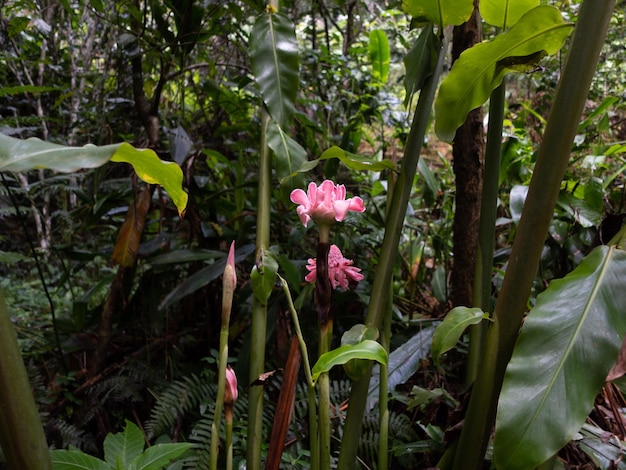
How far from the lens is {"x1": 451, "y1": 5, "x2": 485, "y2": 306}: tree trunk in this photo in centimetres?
112

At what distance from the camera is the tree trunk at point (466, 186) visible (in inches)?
44.2

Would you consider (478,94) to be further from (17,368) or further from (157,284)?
(157,284)

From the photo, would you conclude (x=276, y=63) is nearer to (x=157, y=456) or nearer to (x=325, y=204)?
(x=325, y=204)

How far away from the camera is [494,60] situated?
26.4 inches

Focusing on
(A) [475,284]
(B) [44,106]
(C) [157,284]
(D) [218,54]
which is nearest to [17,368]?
(A) [475,284]

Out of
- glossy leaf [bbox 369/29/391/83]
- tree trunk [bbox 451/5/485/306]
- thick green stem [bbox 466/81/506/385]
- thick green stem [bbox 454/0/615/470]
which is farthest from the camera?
glossy leaf [bbox 369/29/391/83]

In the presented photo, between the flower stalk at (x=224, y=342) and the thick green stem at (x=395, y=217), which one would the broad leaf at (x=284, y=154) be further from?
the flower stalk at (x=224, y=342)

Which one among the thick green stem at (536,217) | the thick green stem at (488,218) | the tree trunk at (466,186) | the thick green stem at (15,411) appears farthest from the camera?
the tree trunk at (466,186)

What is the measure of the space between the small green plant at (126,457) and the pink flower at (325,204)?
368 mm

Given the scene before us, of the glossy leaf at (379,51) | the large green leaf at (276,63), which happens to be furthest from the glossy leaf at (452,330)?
the glossy leaf at (379,51)

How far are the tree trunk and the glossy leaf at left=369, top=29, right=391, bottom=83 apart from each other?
119cm

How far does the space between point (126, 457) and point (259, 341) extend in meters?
0.25

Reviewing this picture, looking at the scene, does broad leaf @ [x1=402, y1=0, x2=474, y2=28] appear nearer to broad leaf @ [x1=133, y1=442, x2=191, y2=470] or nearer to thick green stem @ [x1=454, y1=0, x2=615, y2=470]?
thick green stem @ [x1=454, y1=0, x2=615, y2=470]

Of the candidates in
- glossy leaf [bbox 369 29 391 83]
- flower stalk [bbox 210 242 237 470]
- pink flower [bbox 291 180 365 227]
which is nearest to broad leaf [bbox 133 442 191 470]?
flower stalk [bbox 210 242 237 470]
